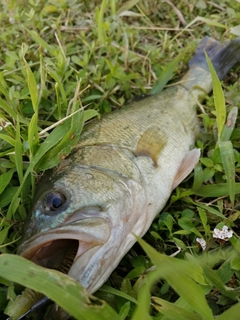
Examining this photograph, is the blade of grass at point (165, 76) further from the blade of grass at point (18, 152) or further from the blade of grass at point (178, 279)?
the blade of grass at point (178, 279)

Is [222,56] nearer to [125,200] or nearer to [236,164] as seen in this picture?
[236,164]

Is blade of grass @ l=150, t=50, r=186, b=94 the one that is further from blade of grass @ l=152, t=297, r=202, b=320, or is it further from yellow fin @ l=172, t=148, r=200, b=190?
blade of grass @ l=152, t=297, r=202, b=320

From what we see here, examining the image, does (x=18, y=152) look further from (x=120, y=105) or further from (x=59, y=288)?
(x=120, y=105)

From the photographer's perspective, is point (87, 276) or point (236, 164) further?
point (236, 164)

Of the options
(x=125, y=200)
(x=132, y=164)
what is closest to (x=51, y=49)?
(x=132, y=164)

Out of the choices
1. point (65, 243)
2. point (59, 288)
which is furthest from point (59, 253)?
point (59, 288)

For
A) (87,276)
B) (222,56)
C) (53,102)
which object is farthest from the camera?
(222,56)

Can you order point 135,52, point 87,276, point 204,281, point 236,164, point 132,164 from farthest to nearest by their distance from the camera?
point 135,52 → point 236,164 → point 132,164 → point 204,281 → point 87,276
